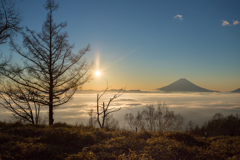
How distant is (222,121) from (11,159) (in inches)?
2338

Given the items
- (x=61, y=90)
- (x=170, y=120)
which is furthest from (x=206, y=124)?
(x=61, y=90)

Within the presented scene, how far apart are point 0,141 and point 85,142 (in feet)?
11.0

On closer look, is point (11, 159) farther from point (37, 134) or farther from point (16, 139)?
point (37, 134)

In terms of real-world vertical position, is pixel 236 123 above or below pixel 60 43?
below

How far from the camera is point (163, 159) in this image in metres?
5.16

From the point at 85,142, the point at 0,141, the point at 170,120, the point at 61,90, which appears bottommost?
the point at 170,120

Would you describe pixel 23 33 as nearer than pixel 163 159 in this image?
No

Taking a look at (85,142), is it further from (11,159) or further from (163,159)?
(163,159)

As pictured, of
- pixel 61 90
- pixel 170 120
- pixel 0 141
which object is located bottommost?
pixel 170 120

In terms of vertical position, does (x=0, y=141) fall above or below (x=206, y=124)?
above

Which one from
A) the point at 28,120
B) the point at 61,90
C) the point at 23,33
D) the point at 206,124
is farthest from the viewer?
the point at 206,124

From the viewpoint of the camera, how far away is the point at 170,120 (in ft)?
124

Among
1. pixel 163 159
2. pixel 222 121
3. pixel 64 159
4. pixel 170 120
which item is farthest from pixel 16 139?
pixel 222 121

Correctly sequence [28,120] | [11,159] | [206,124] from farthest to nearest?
1. [206,124]
2. [28,120]
3. [11,159]
